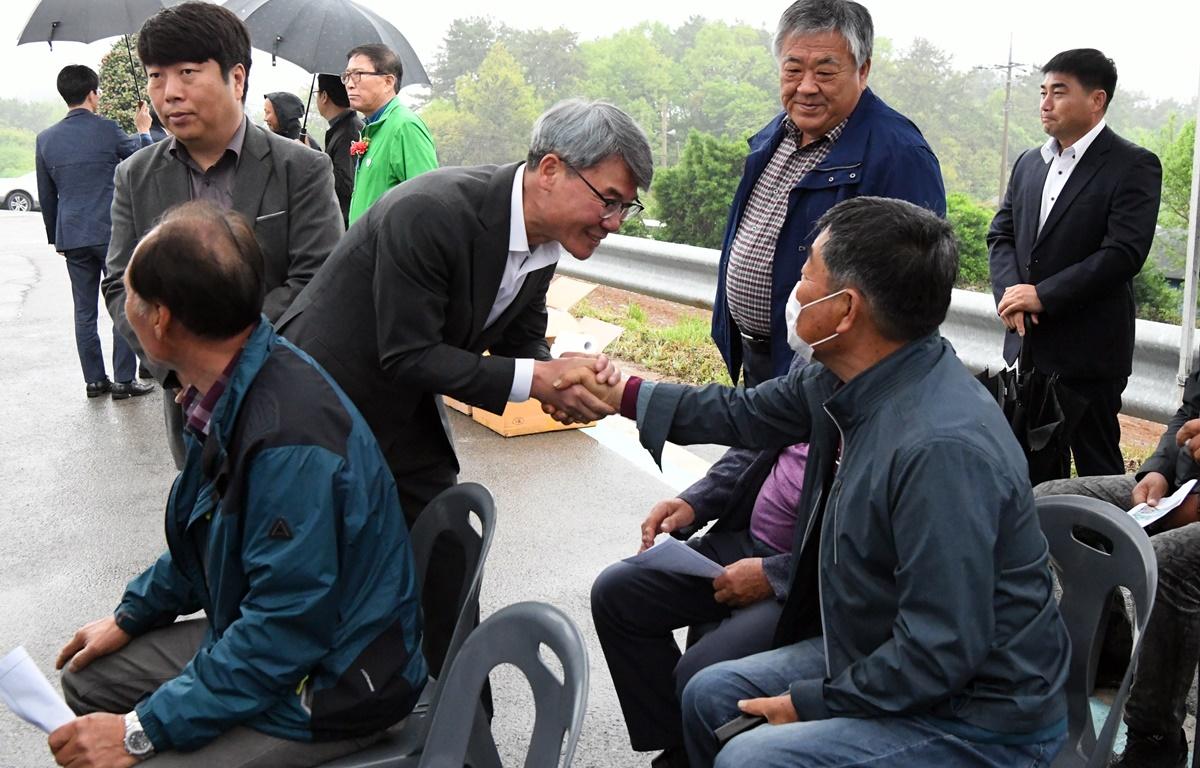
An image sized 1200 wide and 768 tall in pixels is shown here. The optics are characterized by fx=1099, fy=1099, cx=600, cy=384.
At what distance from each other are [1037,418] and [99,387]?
6.43 meters

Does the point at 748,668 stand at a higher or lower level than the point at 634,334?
higher

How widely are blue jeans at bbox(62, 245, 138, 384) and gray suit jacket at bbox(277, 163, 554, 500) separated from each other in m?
5.35

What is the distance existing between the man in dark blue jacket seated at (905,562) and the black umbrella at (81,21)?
5713 millimetres

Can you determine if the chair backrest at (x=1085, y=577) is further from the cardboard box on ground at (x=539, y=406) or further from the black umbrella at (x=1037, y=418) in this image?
the cardboard box on ground at (x=539, y=406)

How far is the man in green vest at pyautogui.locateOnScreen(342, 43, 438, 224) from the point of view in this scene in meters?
5.92

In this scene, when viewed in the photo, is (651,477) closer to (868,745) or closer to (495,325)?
(495,325)

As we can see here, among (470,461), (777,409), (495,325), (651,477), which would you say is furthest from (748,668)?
(470,461)

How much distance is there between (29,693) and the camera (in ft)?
6.55

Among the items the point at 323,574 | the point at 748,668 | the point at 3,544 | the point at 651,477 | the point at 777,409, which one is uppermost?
the point at 777,409

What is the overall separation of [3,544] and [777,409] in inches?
161

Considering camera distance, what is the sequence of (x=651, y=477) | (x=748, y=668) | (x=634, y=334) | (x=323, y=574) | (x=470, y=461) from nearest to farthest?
(x=323, y=574) < (x=748, y=668) < (x=651, y=477) < (x=470, y=461) < (x=634, y=334)

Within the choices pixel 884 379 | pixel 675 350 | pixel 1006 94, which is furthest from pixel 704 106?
pixel 884 379

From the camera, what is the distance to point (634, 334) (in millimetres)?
8914

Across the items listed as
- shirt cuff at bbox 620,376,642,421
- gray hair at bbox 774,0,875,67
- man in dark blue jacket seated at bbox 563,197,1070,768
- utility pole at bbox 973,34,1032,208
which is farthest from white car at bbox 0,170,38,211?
man in dark blue jacket seated at bbox 563,197,1070,768
